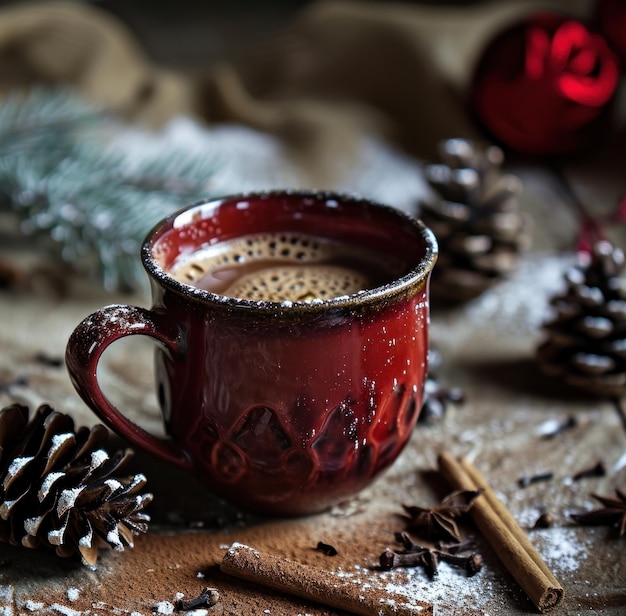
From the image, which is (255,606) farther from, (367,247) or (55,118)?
(55,118)

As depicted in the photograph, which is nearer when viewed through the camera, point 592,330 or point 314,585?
point 314,585

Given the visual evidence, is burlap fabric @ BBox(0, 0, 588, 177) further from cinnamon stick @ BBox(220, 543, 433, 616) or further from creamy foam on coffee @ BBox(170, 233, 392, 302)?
cinnamon stick @ BBox(220, 543, 433, 616)

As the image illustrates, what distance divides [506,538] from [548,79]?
948 millimetres

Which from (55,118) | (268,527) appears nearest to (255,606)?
(268,527)

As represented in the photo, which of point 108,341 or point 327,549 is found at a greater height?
point 108,341

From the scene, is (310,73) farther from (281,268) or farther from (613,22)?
(281,268)

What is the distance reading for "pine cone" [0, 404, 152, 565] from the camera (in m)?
0.73

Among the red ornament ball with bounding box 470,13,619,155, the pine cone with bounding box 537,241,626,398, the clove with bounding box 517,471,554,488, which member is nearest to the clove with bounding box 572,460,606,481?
the clove with bounding box 517,471,554,488

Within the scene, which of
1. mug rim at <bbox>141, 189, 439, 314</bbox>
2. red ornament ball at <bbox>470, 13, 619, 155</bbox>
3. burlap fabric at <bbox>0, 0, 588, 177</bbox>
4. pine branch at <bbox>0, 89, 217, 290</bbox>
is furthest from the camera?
burlap fabric at <bbox>0, 0, 588, 177</bbox>

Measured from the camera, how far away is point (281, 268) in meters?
0.90

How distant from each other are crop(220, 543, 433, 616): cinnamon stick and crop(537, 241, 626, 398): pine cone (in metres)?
0.44

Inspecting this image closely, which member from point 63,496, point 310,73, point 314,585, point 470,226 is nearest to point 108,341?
point 63,496

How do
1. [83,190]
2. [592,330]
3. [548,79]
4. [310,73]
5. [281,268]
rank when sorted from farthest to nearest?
[310,73], [548,79], [83,190], [592,330], [281,268]

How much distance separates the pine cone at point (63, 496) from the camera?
732 mm
